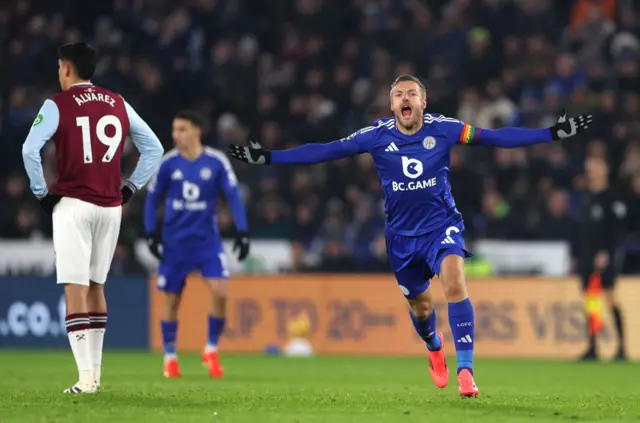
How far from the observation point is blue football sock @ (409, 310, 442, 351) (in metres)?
9.85

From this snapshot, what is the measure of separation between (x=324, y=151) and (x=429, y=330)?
199 cm

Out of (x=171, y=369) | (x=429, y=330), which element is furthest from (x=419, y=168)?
(x=171, y=369)

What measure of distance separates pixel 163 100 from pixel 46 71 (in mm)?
2217

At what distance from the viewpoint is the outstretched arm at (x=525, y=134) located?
8.36m

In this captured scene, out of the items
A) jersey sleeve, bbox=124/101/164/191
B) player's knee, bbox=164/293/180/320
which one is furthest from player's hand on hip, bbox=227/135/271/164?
player's knee, bbox=164/293/180/320

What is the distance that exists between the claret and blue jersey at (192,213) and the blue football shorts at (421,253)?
3658mm

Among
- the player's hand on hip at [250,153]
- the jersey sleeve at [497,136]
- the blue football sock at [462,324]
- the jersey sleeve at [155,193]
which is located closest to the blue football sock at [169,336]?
the jersey sleeve at [155,193]

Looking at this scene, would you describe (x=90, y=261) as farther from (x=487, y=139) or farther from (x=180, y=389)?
(x=487, y=139)

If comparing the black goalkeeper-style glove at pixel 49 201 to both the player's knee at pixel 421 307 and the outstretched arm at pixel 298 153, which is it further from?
the player's knee at pixel 421 307

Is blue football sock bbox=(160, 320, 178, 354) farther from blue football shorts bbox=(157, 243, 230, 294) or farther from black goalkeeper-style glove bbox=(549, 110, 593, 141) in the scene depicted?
black goalkeeper-style glove bbox=(549, 110, 593, 141)

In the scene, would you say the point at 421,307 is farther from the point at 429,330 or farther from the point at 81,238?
the point at 81,238

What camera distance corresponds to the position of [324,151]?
28.7 feet

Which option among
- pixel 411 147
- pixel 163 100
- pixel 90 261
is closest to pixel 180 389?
pixel 90 261

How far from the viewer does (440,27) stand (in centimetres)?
2283
